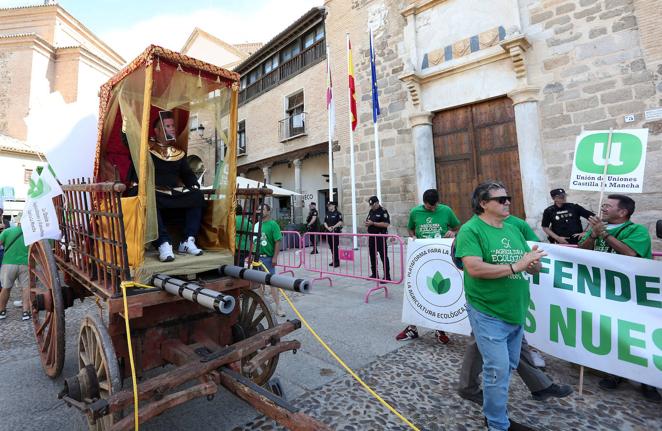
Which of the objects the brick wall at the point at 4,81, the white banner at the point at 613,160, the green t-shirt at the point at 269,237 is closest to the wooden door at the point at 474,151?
the white banner at the point at 613,160

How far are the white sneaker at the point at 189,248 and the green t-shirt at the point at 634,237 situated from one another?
12.4ft

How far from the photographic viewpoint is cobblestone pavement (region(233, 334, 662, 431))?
2.31 meters

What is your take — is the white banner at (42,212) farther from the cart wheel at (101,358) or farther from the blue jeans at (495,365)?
the blue jeans at (495,365)

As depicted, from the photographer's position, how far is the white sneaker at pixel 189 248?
279 cm

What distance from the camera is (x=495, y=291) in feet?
7.09

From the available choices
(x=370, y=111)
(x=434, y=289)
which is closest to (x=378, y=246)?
(x=434, y=289)

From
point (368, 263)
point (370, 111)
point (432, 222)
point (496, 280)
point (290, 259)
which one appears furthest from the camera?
point (370, 111)

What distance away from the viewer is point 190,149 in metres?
3.60

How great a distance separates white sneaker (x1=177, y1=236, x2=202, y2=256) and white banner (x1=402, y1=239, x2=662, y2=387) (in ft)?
9.25

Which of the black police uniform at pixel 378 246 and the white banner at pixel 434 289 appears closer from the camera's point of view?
the white banner at pixel 434 289

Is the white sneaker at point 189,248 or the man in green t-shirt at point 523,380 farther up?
the white sneaker at point 189,248

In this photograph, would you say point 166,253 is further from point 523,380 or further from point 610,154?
point 610,154

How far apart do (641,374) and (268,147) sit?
16.5m

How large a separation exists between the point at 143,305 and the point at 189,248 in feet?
2.72
